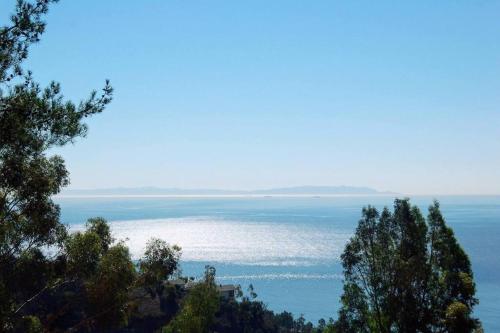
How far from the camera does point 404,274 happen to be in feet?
71.3

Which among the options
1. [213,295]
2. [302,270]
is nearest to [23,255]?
[213,295]

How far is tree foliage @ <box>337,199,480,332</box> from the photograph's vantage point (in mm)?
21453

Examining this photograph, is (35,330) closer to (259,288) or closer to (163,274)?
(163,274)

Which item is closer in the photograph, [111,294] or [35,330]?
[35,330]

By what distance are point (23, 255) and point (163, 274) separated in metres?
5.16

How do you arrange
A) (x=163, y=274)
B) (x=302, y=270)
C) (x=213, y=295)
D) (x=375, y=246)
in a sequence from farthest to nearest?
(x=302, y=270) < (x=213, y=295) < (x=375, y=246) < (x=163, y=274)

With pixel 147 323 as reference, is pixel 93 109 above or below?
above

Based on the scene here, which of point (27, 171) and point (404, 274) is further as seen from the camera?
point (404, 274)

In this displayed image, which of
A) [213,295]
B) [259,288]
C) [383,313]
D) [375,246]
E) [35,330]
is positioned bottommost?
[259,288]

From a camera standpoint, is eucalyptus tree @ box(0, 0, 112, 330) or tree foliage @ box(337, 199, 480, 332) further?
tree foliage @ box(337, 199, 480, 332)

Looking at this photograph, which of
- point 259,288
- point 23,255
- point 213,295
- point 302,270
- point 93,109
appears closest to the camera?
point 93,109

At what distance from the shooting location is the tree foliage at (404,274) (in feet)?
70.4

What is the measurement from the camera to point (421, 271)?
21641mm

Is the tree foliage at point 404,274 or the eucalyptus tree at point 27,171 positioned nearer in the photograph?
the eucalyptus tree at point 27,171
